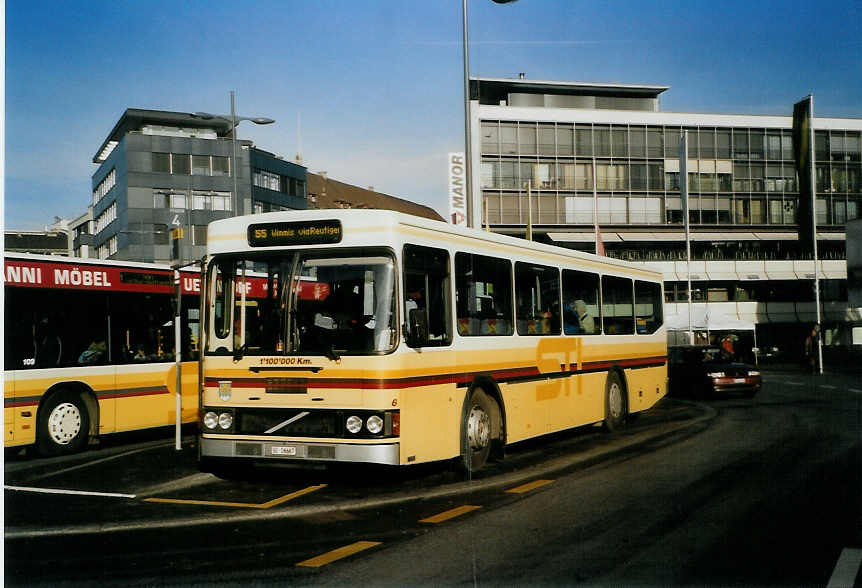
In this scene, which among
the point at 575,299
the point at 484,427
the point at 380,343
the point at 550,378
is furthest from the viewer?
the point at 575,299

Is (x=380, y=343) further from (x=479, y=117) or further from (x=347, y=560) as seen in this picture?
(x=479, y=117)

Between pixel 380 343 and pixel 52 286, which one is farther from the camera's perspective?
pixel 52 286

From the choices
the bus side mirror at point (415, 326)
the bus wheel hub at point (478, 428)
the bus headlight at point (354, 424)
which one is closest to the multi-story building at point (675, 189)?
the bus wheel hub at point (478, 428)

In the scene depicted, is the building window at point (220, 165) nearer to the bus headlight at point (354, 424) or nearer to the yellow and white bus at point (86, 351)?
the yellow and white bus at point (86, 351)

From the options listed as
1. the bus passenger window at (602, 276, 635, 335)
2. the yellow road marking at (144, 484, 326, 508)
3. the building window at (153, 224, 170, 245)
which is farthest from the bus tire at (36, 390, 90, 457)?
the building window at (153, 224, 170, 245)

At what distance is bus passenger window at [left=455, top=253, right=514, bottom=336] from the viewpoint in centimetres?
1115

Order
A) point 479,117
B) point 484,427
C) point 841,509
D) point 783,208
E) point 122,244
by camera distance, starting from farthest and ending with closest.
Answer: point 122,244
point 783,208
point 479,117
point 484,427
point 841,509

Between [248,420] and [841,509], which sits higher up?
[248,420]

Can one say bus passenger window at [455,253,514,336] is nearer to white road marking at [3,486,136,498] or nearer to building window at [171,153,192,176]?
white road marking at [3,486,136,498]

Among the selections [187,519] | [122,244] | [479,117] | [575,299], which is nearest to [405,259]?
[187,519]

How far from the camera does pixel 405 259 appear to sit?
9.95 metres

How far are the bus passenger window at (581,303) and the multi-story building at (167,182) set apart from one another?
68900 millimetres

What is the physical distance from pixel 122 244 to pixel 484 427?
78.6 meters

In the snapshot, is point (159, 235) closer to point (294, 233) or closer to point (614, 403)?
point (614, 403)
